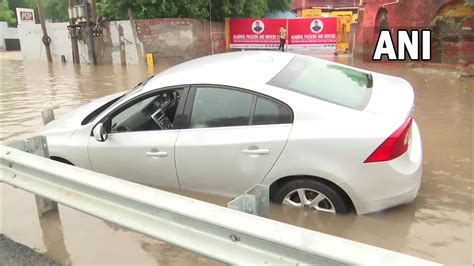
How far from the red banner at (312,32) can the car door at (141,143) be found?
23524mm

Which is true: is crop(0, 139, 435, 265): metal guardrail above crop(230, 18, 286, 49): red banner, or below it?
below

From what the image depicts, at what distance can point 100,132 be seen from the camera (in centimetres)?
423

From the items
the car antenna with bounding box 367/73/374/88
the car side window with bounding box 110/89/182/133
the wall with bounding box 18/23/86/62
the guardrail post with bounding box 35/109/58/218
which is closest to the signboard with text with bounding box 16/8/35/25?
the wall with bounding box 18/23/86/62

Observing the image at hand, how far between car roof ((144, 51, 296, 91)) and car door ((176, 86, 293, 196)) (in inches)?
4.1

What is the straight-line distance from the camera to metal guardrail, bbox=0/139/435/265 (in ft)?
6.10

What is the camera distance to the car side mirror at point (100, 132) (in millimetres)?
4223

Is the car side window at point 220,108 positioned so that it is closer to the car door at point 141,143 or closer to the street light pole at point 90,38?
the car door at point 141,143

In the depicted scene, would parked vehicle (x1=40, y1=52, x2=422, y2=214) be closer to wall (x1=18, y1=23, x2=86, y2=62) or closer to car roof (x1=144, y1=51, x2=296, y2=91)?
car roof (x1=144, y1=51, x2=296, y2=91)

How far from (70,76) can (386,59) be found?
12.5m

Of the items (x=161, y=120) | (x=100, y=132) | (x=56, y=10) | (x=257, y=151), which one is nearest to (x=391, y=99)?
(x=257, y=151)

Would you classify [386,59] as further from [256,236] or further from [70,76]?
[256,236]

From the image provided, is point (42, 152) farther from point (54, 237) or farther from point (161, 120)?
point (161, 120)

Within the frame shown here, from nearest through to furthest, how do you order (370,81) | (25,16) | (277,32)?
(370,81)
(277,32)
(25,16)

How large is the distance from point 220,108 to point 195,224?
6.09ft
